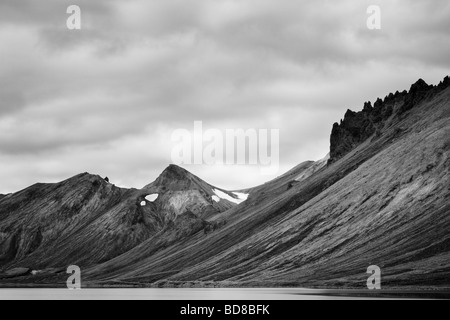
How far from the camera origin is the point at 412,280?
152875 mm

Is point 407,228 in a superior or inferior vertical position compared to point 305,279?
superior

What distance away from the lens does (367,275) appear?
175m
